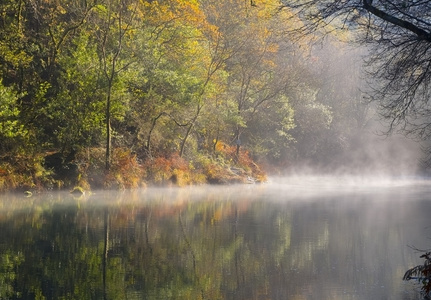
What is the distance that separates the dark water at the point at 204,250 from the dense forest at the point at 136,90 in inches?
251

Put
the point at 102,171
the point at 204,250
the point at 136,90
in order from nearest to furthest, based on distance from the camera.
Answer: the point at 204,250, the point at 102,171, the point at 136,90

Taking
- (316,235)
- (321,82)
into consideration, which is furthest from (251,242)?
(321,82)

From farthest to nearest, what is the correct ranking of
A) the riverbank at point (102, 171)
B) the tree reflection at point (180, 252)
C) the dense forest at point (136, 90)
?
1. the dense forest at point (136, 90)
2. the riverbank at point (102, 171)
3. the tree reflection at point (180, 252)

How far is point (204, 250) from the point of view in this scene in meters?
13.2

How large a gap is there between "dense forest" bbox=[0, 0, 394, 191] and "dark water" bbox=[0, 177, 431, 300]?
637 centimetres

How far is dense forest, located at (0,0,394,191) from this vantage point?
93.1 ft

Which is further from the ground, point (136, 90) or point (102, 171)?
point (136, 90)

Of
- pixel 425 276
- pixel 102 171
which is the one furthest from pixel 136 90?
pixel 425 276

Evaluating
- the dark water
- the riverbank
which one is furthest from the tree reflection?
the riverbank

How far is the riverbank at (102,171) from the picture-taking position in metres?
26.6

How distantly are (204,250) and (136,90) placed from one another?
2091 centimetres

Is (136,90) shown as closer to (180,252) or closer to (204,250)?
(204,250)

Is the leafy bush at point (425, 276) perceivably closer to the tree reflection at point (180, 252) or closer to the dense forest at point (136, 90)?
the tree reflection at point (180, 252)

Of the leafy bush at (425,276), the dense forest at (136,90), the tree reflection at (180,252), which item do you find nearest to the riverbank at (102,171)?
the dense forest at (136,90)
